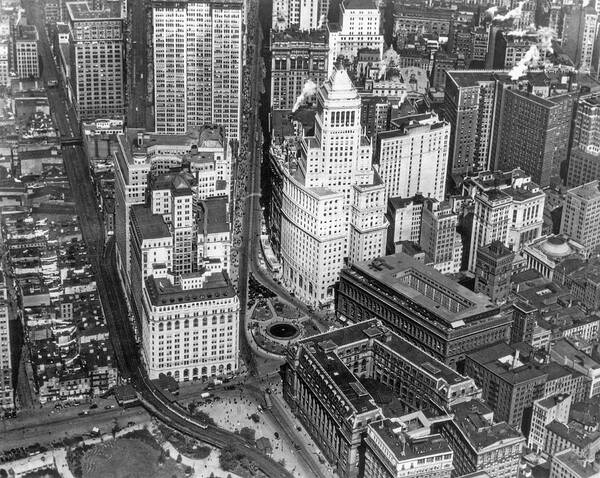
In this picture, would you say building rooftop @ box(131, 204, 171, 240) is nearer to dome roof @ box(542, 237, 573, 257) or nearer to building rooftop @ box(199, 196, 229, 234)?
building rooftop @ box(199, 196, 229, 234)

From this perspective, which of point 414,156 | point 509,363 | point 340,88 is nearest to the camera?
point 509,363

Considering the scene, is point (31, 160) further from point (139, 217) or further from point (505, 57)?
point (505, 57)

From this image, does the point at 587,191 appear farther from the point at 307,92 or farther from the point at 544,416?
the point at 544,416

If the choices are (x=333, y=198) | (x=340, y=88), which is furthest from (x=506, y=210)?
(x=340, y=88)

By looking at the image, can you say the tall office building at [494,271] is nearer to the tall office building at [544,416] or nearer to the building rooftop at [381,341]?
the building rooftop at [381,341]

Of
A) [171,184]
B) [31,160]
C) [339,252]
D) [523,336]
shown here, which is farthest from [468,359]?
[31,160]

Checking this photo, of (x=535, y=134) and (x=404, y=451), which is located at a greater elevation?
(x=535, y=134)

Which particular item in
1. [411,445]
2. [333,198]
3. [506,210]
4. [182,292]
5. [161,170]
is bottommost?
[411,445]

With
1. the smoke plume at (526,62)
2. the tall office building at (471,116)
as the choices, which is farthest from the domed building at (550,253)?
the smoke plume at (526,62)
